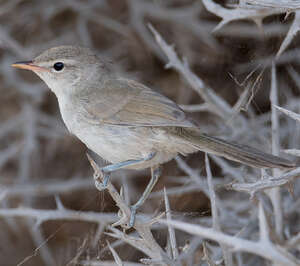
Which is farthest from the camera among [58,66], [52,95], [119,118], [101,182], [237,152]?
[52,95]

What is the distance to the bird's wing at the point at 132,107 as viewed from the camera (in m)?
2.79

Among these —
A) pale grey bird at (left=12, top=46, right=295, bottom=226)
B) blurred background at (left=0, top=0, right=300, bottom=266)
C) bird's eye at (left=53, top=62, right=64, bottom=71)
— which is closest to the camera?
pale grey bird at (left=12, top=46, right=295, bottom=226)

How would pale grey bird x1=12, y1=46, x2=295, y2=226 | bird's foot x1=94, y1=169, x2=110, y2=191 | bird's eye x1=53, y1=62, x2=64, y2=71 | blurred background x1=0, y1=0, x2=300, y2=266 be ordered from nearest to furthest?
bird's foot x1=94, y1=169, x2=110, y2=191 < pale grey bird x1=12, y1=46, x2=295, y2=226 < bird's eye x1=53, y1=62, x2=64, y2=71 < blurred background x1=0, y1=0, x2=300, y2=266

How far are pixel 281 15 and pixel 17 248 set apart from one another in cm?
354

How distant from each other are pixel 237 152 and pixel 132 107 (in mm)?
827

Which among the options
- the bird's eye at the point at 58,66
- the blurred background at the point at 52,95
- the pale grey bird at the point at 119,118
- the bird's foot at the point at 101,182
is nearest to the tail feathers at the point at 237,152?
the pale grey bird at the point at 119,118

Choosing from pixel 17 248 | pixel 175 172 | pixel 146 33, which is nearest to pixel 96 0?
pixel 146 33

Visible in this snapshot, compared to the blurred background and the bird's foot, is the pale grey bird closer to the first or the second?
the bird's foot

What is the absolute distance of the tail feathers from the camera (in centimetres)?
215

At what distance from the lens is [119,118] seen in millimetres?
2928

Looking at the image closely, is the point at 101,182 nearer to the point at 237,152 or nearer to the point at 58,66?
the point at 237,152

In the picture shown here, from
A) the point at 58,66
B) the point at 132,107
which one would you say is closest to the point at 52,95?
the point at 58,66

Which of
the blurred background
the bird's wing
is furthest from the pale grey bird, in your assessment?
the blurred background

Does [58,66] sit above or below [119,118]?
above
